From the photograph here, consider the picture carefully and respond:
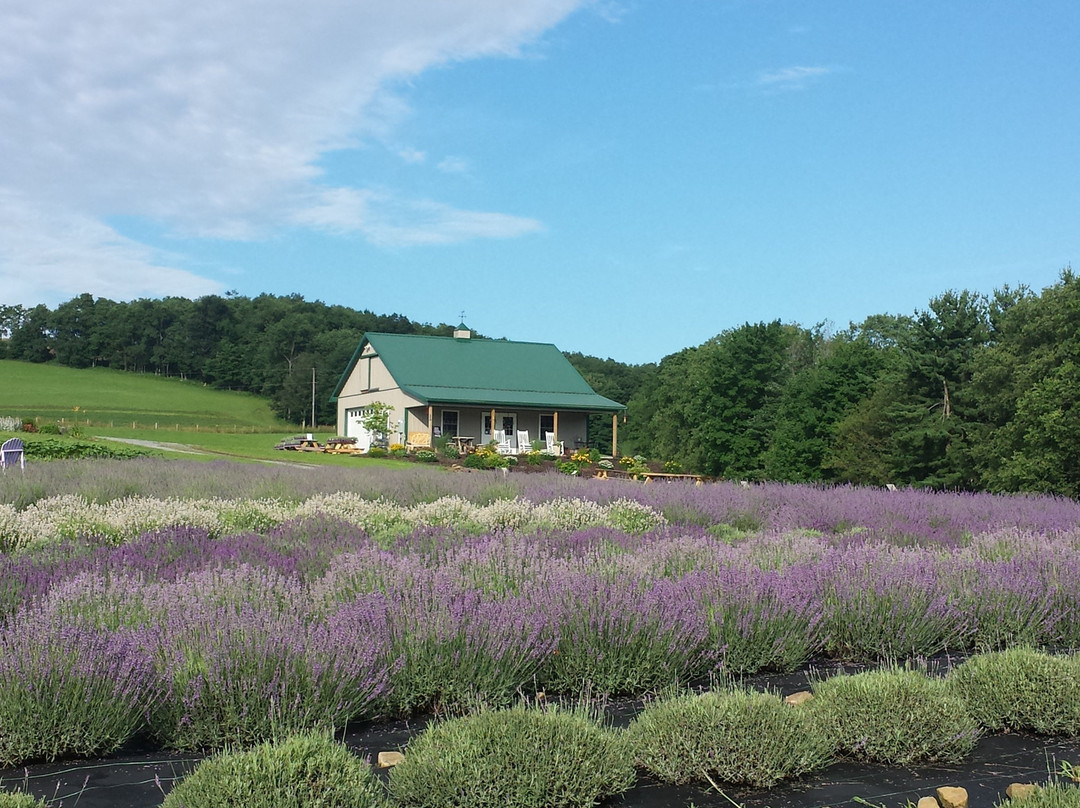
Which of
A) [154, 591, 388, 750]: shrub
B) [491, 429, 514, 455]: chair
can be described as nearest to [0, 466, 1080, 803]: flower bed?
[154, 591, 388, 750]: shrub

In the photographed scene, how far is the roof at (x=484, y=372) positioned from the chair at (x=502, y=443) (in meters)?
1.29

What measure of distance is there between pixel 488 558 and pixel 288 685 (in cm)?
224

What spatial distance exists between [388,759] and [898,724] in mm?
2086

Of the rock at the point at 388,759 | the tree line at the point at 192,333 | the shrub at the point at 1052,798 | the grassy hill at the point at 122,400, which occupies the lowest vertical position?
the rock at the point at 388,759

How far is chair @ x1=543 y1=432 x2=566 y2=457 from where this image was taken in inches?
1387

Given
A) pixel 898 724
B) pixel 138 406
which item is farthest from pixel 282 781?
pixel 138 406

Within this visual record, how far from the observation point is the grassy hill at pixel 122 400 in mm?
61000

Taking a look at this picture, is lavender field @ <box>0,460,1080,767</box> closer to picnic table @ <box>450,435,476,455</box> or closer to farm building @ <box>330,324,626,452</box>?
picnic table @ <box>450,435,476,455</box>

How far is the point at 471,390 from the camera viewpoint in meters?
38.6

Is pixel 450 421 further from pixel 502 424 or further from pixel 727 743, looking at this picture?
pixel 727 743

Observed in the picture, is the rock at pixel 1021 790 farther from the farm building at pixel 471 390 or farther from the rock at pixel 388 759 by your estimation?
the farm building at pixel 471 390

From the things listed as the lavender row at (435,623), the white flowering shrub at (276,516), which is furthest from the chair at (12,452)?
the lavender row at (435,623)

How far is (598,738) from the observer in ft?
11.2

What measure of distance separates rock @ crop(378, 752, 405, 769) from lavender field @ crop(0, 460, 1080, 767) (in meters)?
0.29
